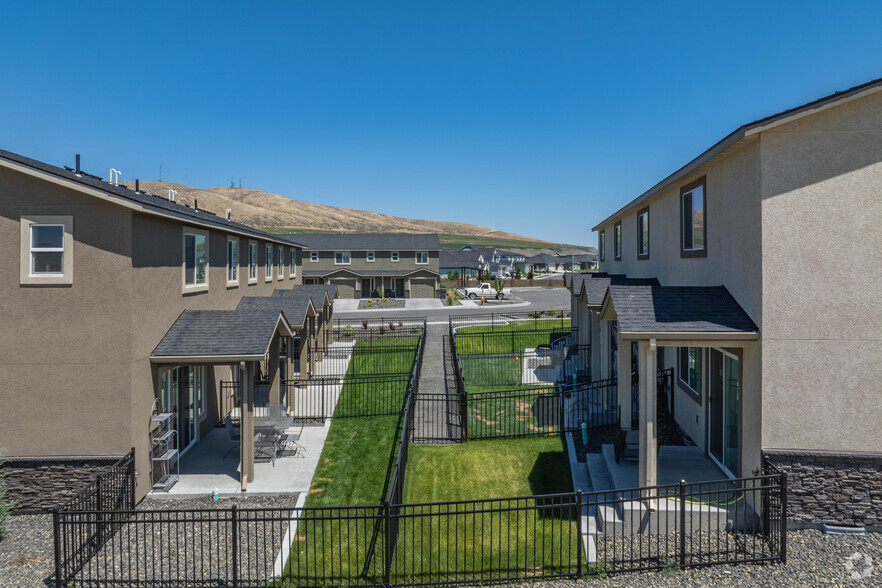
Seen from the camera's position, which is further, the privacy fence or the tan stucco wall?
the tan stucco wall

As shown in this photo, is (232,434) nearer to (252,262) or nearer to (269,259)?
(252,262)

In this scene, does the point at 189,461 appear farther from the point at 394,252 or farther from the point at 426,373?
the point at 394,252

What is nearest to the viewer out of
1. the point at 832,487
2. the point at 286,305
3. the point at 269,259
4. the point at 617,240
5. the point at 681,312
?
the point at 832,487

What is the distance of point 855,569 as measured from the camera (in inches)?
303

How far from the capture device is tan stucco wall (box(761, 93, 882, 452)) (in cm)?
842

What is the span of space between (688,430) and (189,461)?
11.6m

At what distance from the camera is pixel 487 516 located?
9.77 meters

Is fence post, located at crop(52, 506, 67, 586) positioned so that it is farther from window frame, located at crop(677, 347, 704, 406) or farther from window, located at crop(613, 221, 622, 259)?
window, located at crop(613, 221, 622, 259)

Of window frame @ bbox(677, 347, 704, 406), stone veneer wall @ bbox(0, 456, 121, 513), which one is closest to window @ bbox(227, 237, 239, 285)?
stone veneer wall @ bbox(0, 456, 121, 513)

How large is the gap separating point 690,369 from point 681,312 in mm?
4064

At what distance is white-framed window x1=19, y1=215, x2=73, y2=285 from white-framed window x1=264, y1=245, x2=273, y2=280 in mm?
12412

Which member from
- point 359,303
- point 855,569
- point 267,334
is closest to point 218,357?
point 267,334

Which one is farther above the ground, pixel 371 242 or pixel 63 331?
pixel 371 242

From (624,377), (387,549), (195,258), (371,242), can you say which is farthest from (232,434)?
(371,242)
